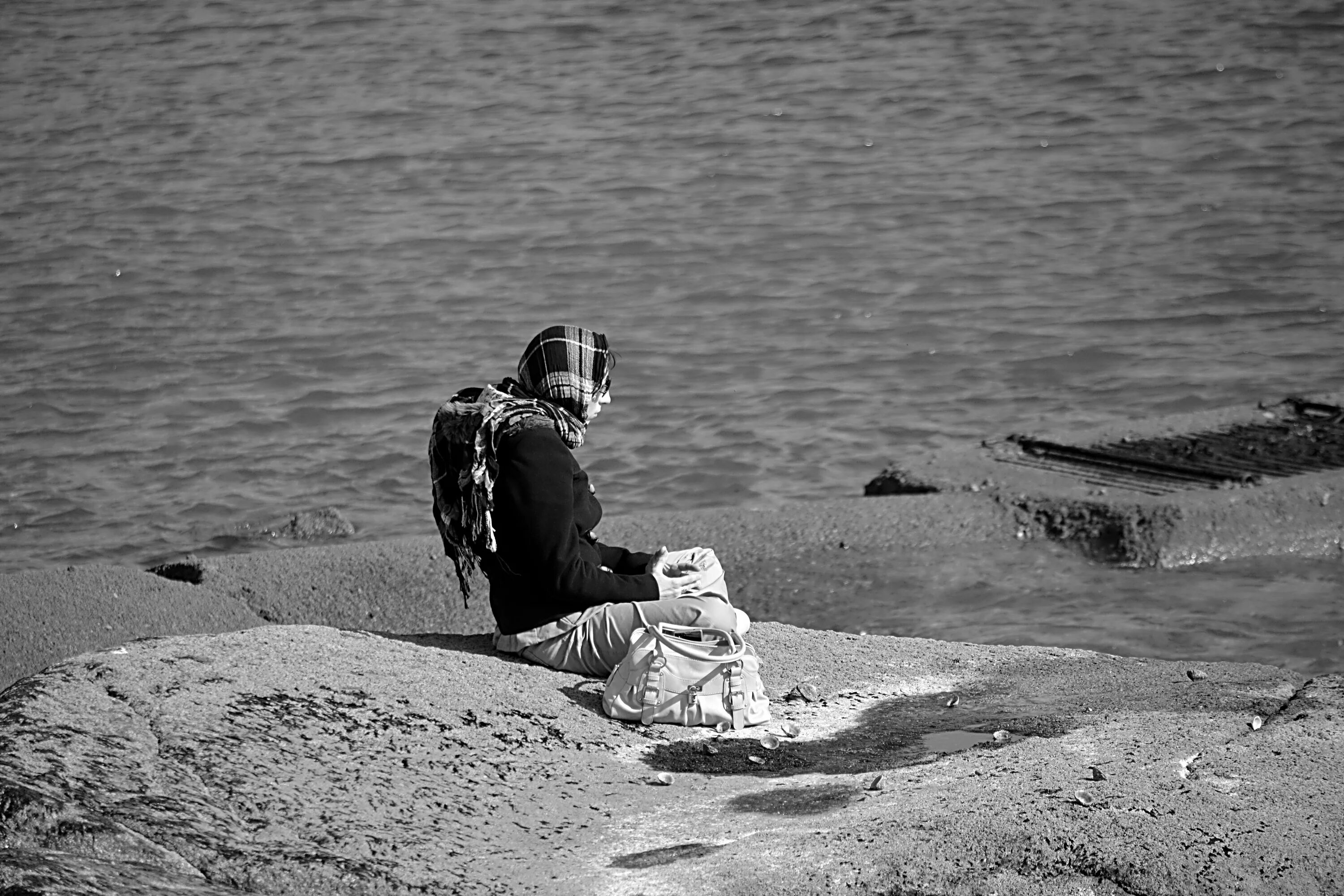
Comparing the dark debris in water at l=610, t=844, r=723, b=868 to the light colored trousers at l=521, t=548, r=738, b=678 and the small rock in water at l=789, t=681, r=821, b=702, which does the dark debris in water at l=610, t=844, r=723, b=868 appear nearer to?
the light colored trousers at l=521, t=548, r=738, b=678

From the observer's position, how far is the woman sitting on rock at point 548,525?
14.9 ft

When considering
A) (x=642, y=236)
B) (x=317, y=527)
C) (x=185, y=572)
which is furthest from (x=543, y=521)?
(x=642, y=236)

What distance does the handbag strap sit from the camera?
4.45m

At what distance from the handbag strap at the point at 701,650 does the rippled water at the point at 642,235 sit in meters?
4.27

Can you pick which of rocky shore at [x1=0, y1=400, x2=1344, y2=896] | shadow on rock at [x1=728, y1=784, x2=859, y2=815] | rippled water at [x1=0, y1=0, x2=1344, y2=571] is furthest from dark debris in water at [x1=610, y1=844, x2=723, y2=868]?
rippled water at [x1=0, y1=0, x2=1344, y2=571]

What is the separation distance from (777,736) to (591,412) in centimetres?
111

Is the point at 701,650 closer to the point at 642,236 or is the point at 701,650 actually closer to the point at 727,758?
the point at 727,758

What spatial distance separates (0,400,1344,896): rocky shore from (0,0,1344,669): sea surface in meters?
3.78

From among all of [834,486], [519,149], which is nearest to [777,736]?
[834,486]

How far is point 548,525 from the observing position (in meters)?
4.52

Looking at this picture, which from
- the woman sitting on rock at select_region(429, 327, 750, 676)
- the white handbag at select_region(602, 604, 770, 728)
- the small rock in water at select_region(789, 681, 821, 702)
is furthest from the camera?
the small rock in water at select_region(789, 681, 821, 702)

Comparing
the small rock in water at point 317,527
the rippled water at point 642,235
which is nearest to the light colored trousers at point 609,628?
the small rock in water at point 317,527

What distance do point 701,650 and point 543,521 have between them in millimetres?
570

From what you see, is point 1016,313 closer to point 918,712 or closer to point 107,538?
point 107,538
